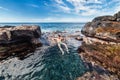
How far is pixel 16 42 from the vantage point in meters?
29.0

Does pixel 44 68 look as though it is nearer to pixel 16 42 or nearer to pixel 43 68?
pixel 43 68

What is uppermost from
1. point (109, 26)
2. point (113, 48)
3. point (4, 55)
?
point (109, 26)

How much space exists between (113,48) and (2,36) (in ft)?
68.5

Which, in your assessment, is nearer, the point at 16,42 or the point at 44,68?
the point at 44,68

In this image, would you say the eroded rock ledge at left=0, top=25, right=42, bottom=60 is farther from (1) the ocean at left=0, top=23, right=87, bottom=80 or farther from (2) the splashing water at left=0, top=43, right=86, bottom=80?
(2) the splashing water at left=0, top=43, right=86, bottom=80

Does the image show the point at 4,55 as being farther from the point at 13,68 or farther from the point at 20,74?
the point at 20,74

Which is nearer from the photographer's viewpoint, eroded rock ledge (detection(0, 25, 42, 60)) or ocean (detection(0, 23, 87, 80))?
ocean (detection(0, 23, 87, 80))

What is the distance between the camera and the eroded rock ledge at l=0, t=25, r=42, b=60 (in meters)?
23.9

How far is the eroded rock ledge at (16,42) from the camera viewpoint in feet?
78.2

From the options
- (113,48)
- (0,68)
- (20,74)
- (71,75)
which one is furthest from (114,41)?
(0,68)

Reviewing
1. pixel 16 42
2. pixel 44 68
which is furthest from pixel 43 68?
pixel 16 42

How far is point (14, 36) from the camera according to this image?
28281 mm

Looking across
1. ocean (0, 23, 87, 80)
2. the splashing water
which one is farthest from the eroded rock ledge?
the splashing water

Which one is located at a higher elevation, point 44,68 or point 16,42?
point 16,42
